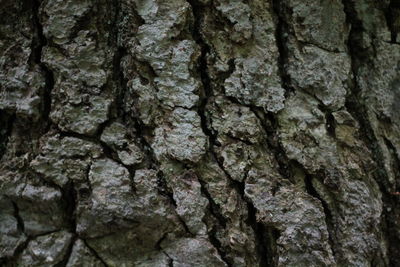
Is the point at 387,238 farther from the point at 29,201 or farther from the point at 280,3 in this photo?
the point at 29,201

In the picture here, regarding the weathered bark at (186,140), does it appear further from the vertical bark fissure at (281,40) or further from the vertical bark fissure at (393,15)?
the vertical bark fissure at (393,15)

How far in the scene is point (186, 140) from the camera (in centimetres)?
94

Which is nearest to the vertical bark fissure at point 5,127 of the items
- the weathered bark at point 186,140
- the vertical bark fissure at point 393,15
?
the weathered bark at point 186,140

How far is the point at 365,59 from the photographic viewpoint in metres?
1.11

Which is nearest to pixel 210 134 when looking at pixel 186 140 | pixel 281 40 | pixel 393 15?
pixel 186 140

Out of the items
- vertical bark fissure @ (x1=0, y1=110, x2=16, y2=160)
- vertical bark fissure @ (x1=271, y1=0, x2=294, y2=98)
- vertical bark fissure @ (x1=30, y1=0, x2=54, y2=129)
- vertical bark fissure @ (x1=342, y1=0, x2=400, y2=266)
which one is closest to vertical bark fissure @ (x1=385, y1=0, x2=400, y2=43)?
vertical bark fissure @ (x1=342, y1=0, x2=400, y2=266)

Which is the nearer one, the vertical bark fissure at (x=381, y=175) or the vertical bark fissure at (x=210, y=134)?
the vertical bark fissure at (x=210, y=134)

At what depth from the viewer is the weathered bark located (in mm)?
918

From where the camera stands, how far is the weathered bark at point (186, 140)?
918 millimetres

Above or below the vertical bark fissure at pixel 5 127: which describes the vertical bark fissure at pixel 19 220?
below

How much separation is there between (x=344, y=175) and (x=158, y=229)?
0.43m

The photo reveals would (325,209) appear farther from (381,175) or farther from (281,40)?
(281,40)

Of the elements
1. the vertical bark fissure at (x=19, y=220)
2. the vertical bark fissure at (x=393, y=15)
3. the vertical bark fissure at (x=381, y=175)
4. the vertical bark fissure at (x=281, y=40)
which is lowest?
the vertical bark fissure at (x=19, y=220)

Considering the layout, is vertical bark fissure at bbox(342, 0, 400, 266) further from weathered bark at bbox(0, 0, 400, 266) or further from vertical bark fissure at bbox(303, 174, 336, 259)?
vertical bark fissure at bbox(303, 174, 336, 259)
